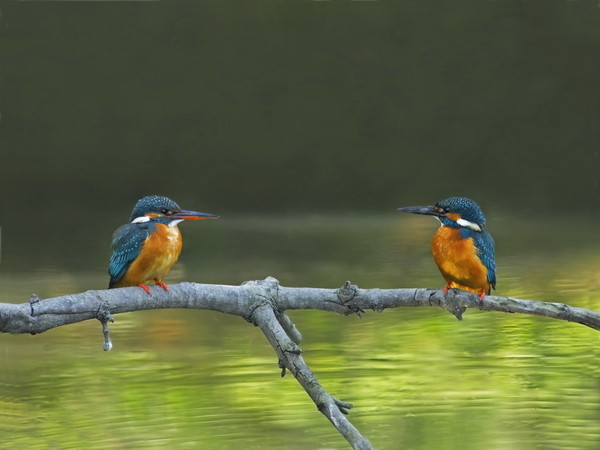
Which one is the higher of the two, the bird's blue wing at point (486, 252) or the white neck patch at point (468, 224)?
the white neck patch at point (468, 224)

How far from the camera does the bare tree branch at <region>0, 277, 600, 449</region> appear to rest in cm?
351

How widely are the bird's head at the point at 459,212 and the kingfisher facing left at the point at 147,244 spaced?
79 centimetres

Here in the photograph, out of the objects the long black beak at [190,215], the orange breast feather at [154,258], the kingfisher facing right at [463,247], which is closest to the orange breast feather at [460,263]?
the kingfisher facing right at [463,247]

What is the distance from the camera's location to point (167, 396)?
4539 mm

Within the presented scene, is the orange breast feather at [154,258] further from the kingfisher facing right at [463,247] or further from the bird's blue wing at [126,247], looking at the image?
the kingfisher facing right at [463,247]

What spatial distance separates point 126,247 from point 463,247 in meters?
1.13

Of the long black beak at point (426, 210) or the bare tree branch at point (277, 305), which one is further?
the long black beak at point (426, 210)

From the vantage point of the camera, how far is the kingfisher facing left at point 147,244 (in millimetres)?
3773

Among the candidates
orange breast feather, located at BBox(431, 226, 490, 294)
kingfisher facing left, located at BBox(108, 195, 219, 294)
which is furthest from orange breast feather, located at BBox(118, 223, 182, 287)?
orange breast feather, located at BBox(431, 226, 490, 294)

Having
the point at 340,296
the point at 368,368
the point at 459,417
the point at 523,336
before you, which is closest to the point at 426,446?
the point at 459,417

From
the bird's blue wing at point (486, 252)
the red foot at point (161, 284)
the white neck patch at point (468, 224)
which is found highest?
the white neck patch at point (468, 224)

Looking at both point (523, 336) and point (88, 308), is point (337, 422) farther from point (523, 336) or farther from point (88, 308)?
point (523, 336)

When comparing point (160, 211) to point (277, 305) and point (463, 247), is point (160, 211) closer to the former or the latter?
point (277, 305)

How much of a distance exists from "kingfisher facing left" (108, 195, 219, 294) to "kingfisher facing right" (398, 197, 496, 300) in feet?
2.65
